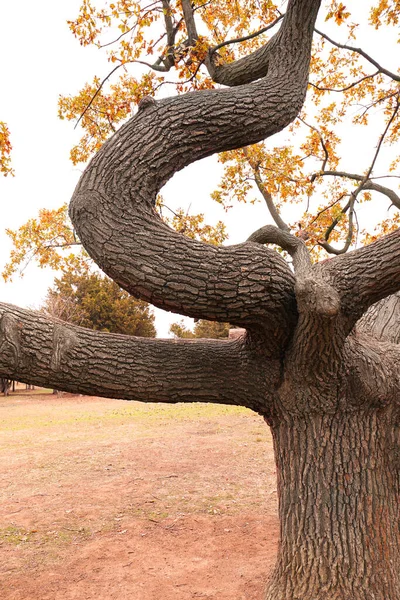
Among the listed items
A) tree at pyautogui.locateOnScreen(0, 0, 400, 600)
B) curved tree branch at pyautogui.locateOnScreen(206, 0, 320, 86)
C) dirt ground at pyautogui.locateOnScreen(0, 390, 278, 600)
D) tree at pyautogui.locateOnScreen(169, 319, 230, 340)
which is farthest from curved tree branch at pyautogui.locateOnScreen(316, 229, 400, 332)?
tree at pyautogui.locateOnScreen(169, 319, 230, 340)

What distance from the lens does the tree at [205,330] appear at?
29984mm

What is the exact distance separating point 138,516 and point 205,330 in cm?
2601

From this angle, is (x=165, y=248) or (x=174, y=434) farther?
(x=174, y=434)

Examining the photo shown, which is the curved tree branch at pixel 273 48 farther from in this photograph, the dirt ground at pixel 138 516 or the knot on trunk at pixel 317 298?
the dirt ground at pixel 138 516

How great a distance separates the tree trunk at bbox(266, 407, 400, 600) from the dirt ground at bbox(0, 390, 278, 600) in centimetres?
86

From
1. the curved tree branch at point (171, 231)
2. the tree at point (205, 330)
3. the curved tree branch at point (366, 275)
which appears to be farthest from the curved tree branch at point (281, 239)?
the tree at point (205, 330)

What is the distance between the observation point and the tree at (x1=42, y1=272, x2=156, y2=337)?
2692cm

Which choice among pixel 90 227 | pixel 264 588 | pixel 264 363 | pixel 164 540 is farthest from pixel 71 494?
pixel 90 227

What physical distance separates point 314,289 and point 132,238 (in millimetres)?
1235

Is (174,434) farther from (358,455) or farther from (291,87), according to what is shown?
(291,87)

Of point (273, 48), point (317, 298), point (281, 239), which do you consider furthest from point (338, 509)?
point (273, 48)

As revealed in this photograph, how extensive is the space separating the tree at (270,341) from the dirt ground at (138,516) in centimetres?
117

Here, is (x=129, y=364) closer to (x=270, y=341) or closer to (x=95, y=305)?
(x=270, y=341)

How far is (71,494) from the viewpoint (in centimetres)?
680
